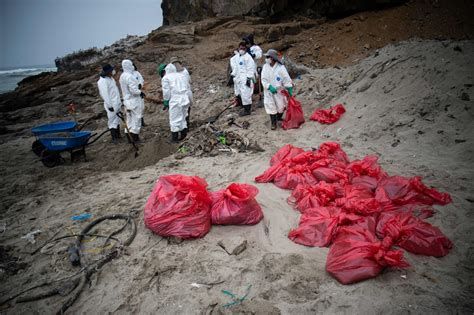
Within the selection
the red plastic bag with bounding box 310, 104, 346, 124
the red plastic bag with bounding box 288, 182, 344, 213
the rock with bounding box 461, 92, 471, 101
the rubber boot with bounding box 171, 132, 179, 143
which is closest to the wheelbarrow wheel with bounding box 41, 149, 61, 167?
the rubber boot with bounding box 171, 132, 179, 143

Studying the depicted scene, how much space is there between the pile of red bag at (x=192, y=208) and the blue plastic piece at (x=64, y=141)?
2.97 m

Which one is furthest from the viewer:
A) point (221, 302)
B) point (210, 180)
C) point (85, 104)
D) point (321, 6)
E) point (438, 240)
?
point (321, 6)

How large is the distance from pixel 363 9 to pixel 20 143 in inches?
520

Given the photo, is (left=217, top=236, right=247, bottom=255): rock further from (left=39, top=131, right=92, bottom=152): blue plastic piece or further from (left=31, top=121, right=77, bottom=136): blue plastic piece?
(left=31, top=121, right=77, bottom=136): blue plastic piece

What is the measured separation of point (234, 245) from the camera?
2.68 metres

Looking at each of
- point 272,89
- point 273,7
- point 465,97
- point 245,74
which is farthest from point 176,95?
point 273,7

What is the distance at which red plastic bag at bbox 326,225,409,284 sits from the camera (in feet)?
6.88

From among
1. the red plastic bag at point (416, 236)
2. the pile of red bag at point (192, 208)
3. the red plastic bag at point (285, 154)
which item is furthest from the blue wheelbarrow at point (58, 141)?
the red plastic bag at point (416, 236)

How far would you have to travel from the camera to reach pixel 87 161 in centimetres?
547

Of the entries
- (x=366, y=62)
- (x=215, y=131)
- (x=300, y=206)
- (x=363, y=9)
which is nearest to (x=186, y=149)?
(x=215, y=131)

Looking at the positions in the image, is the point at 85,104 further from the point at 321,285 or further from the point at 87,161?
the point at 321,285

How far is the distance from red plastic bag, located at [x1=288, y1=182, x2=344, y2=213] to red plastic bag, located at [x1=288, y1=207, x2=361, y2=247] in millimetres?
282

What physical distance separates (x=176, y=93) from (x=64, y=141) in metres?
2.35

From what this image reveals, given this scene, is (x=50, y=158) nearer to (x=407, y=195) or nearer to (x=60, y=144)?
(x=60, y=144)
